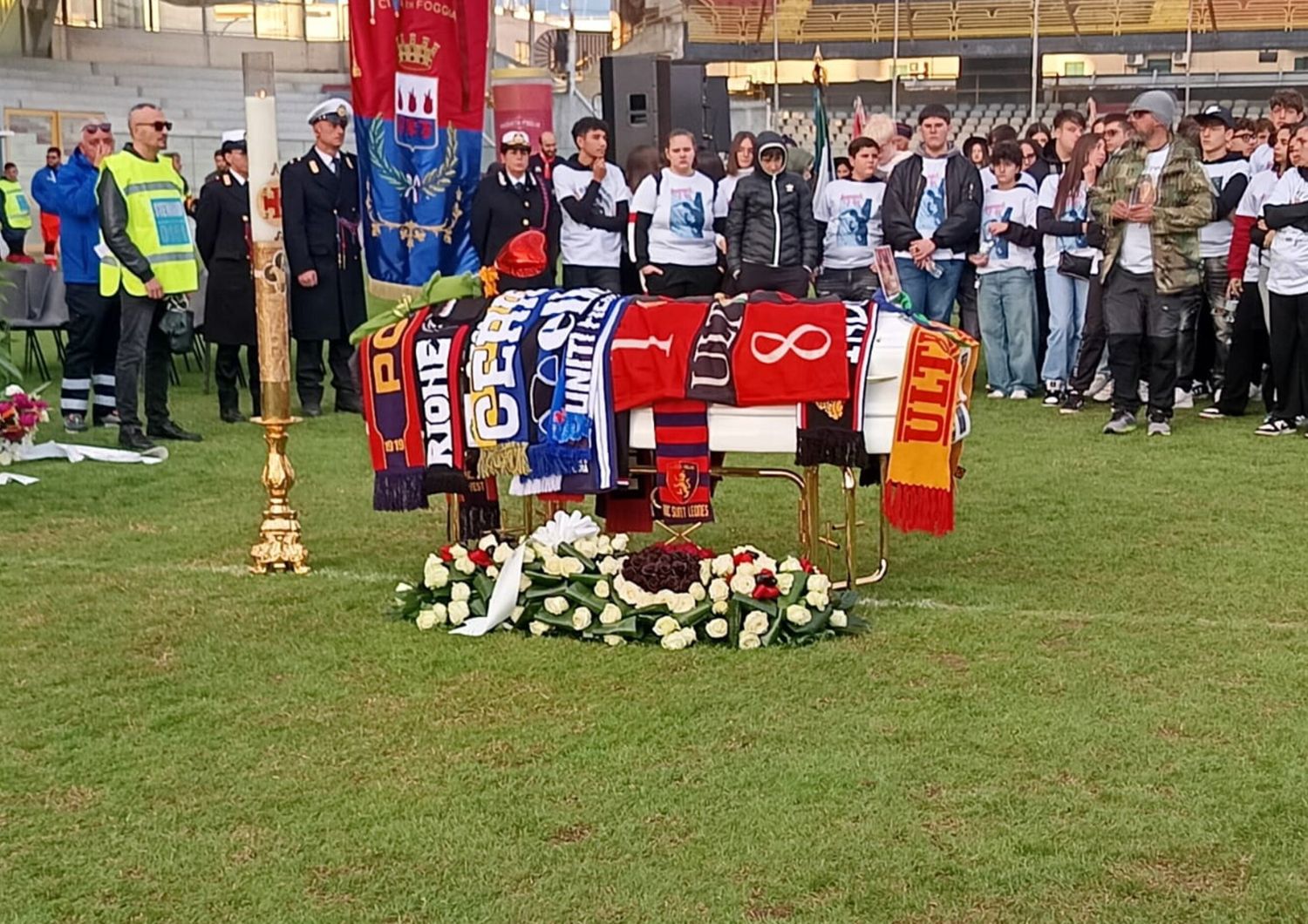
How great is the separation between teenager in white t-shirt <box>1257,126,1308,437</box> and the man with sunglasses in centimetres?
700

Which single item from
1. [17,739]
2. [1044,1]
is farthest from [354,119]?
[1044,1]

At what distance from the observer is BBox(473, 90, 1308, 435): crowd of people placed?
10.5 meters

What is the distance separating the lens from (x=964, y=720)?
5.19 meters

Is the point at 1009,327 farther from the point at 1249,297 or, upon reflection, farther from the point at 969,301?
the point at 1249,297

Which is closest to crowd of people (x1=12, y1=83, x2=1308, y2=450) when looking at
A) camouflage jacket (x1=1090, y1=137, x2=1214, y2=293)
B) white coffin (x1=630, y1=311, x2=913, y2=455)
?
camouflage jacket (x1=1090, y1=137, x2=1214, y2=293)

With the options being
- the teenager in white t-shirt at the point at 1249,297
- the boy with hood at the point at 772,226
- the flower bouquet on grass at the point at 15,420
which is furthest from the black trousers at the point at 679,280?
the flower bouquet on grass at the point at 15,420

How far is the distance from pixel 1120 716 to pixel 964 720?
47cm

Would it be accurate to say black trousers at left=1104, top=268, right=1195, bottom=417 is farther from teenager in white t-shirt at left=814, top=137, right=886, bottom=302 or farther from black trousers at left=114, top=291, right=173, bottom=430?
black trousers at left=114, top=291, right=173, bottom=430

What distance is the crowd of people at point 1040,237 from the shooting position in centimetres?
1054

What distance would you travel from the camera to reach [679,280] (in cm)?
1234

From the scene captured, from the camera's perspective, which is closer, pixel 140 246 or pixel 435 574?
pixel 435 574

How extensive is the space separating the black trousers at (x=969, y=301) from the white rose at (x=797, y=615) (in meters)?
7.40

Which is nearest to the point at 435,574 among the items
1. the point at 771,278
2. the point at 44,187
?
the point at 771,278

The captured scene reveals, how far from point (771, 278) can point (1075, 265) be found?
235 cm
